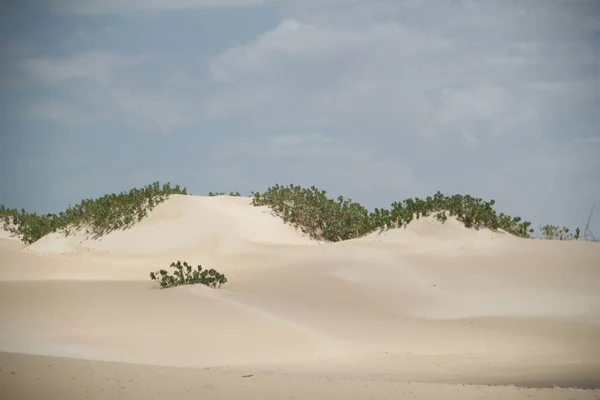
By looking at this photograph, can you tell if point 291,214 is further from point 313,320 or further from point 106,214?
point 313,320

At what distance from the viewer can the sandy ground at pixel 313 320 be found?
935 centimetres

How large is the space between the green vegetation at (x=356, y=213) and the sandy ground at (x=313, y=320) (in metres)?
0.49

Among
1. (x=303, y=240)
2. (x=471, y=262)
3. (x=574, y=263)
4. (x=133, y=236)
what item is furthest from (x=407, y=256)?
(x=133, y=236)

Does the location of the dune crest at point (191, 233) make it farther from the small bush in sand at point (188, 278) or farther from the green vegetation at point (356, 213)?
the small bush in sand at point (188, 278)

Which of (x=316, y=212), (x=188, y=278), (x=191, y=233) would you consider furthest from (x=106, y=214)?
(x=188, y=278)

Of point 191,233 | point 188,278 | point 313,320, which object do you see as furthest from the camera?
point 191,233

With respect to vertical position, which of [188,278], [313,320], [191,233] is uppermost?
[191,233]

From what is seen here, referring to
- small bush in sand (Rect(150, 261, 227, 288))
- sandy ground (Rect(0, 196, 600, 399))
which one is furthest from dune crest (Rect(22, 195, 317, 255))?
small bush in sand (Rect(150, 261, 227, 288))

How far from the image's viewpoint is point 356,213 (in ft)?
92.1

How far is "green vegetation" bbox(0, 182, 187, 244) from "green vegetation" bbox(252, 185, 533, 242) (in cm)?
341

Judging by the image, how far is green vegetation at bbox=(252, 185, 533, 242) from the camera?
2278 cm

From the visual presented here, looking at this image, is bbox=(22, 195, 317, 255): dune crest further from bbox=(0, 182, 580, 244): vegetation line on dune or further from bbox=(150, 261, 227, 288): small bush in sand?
bbox=(150, 261, 227, 288): small bush in sand

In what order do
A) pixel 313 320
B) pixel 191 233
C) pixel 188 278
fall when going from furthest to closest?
pixel 191 233
pixel 188 278
pixel 313 320

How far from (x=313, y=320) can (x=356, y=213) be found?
12.9 metres
